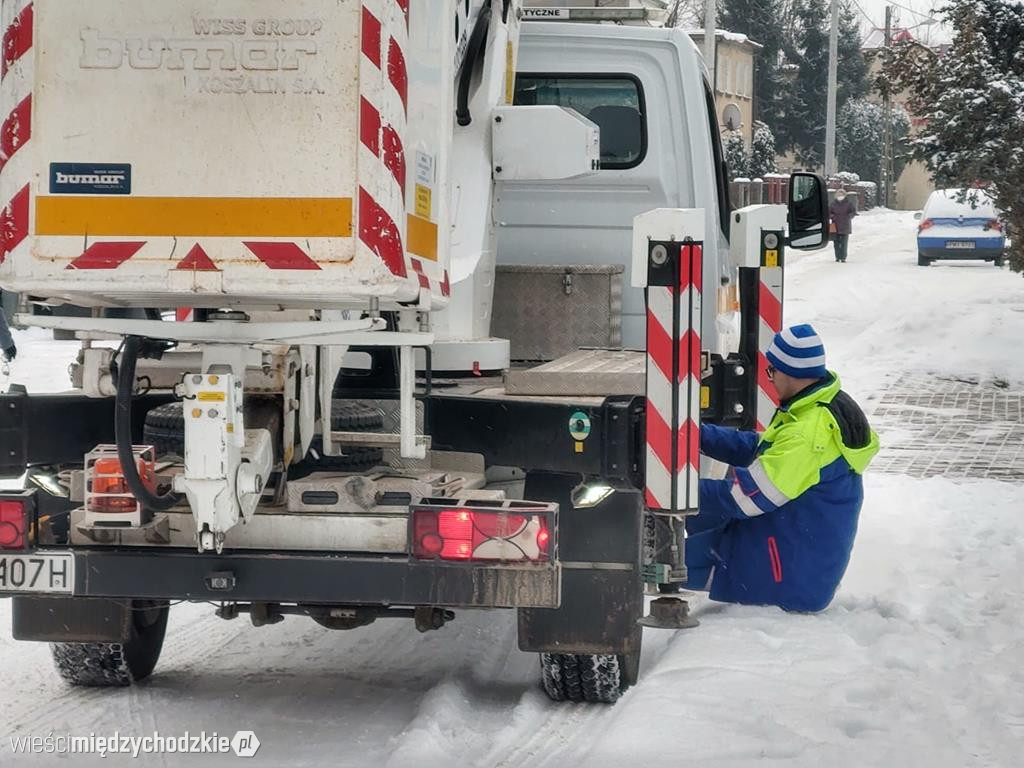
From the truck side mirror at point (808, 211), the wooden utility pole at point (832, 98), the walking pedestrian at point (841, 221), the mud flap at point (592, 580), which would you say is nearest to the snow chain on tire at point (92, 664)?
the mud flap at point (592, 580)

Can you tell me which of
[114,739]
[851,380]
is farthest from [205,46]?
[851,380]

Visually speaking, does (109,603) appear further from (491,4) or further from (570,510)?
(491,4)

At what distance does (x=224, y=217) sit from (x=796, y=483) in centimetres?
305

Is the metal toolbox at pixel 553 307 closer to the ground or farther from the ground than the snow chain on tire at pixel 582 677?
farther from the ground

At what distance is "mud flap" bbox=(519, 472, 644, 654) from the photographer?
5.42m

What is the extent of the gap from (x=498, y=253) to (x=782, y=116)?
Result: 191 ft

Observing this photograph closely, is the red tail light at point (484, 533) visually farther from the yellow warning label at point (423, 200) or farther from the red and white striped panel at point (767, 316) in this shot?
the red and white striped panel at point (767, 316)

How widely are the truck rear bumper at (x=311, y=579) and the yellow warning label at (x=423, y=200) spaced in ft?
3.53

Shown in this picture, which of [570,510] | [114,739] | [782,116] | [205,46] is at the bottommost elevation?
[114,739]

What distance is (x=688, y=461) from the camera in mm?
5371

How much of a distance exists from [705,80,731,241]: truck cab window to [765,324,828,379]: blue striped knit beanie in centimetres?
101

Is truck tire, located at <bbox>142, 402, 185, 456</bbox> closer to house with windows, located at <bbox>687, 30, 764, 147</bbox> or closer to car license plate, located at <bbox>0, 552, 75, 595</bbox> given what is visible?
car license plate, located at <bbox>0, 552, 75, 595</bbox>

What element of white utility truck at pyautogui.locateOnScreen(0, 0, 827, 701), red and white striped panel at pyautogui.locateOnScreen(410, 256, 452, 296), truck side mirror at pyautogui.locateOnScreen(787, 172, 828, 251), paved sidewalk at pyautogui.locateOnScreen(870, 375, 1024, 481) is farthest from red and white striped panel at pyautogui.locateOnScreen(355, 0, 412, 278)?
paved sidewalk at pyautogui.locateOnScreen(870, 375, 1024, 481)

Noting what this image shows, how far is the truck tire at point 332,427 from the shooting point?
203 inches
